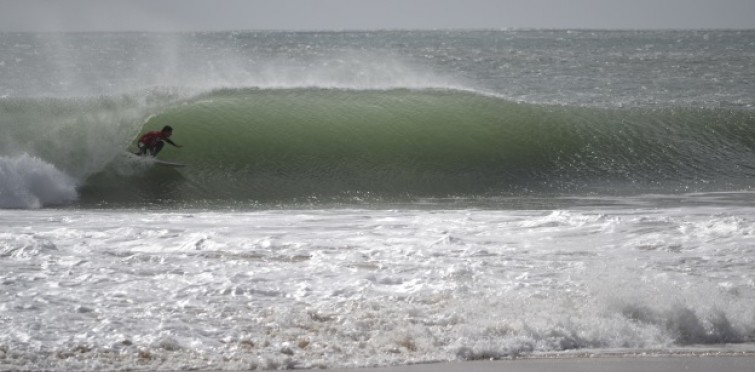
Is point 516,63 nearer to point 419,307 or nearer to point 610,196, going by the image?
point 610,196

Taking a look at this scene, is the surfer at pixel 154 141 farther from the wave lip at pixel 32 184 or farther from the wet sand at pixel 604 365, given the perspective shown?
the wet sand at pixel 604 365

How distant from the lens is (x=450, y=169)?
13.5 meters

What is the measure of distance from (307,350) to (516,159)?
31.0ft

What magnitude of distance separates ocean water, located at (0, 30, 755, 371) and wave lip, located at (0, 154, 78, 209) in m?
0.04

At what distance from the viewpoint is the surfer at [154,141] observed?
44.3 ft

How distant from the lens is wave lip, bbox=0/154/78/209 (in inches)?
428

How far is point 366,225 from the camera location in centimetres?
849

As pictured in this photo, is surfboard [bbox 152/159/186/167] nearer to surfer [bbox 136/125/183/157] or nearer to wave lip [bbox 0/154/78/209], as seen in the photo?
surfer [bbox 136/125/183/157]

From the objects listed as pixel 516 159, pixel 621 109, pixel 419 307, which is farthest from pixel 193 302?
pixel 621 109

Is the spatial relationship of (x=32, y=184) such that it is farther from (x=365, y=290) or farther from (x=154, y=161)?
(x=365, y=290)

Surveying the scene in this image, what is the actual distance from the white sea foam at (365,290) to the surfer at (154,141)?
5.05 metres

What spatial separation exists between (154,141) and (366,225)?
6.12 metres

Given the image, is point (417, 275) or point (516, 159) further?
point (516, 159)

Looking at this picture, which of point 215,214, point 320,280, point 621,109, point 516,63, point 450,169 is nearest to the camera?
point 320,280
